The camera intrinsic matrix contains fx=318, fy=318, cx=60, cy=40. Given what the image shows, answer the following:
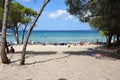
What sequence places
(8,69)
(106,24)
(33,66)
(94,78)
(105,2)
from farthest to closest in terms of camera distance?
1. (106,24)
2. (105,2)
3. (33,66)
4. (8,69)
5. (94,78)

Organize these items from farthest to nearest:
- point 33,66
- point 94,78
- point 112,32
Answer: point 112,32 → point 33,66 → point 94,78

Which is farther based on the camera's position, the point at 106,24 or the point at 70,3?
the point at 106,24

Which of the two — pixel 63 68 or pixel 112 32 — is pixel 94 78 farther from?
pixel 112 32

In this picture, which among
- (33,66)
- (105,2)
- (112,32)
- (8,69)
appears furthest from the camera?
(112,32)

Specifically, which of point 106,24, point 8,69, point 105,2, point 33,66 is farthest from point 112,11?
point 8,69

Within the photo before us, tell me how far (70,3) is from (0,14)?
7994 millimetres

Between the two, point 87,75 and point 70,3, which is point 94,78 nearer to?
point 87,75

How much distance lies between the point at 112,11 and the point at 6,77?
468 inches

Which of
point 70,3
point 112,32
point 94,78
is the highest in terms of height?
point 70,3

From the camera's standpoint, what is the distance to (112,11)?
23.5m

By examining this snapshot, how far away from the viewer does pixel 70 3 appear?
86.6 ft

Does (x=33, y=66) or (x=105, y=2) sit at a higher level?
(x=105, y=2)

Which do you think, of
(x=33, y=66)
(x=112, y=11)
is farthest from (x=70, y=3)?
(x=33, y=66)

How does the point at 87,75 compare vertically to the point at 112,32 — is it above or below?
below
